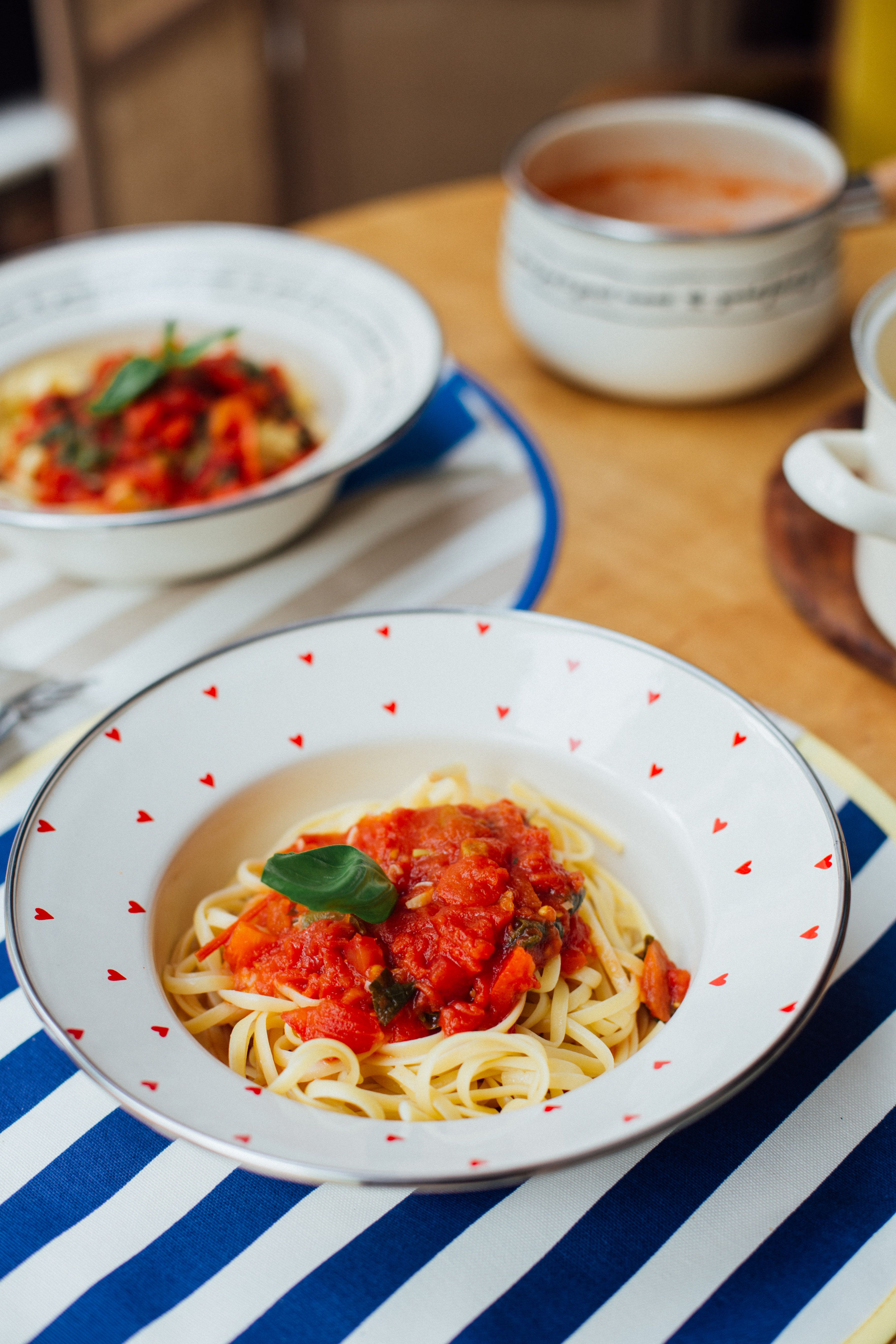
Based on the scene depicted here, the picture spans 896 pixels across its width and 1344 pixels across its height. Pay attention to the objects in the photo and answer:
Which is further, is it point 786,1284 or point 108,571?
point 108,571

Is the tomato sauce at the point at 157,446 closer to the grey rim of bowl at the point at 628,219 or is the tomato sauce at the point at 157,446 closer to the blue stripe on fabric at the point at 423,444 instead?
the blue stripe on fabric at the point at 423,444

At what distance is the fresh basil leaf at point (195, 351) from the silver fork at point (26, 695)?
505 millimetres

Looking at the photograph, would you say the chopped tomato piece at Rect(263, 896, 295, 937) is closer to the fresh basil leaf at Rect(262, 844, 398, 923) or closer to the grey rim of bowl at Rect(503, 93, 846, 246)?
the fresh basil leaf at Rect(262, 844, 398, 923)

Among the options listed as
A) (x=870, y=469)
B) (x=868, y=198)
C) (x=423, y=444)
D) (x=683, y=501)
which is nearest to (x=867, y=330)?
(x=870, y=469)

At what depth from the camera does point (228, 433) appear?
1.73 m

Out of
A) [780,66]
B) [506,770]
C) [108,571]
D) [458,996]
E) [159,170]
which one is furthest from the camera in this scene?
[159,170]

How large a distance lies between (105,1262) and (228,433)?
114cm

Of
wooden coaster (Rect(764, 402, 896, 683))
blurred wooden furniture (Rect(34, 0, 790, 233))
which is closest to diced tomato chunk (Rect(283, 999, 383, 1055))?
wooden coaster (Rect(764, 402, 896, 683))

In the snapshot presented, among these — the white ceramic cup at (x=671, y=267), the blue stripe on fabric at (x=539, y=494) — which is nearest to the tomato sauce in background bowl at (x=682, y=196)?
the white ceramic cup at (x=671, y=267)

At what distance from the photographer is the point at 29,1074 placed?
103 centimetres

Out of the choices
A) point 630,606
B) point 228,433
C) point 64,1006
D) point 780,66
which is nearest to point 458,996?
point 64,1006

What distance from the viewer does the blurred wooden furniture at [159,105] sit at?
4.02 m

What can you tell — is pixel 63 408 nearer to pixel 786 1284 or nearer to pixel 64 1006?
pixel 64 1006

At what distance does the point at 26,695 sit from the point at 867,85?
10.1 feet
